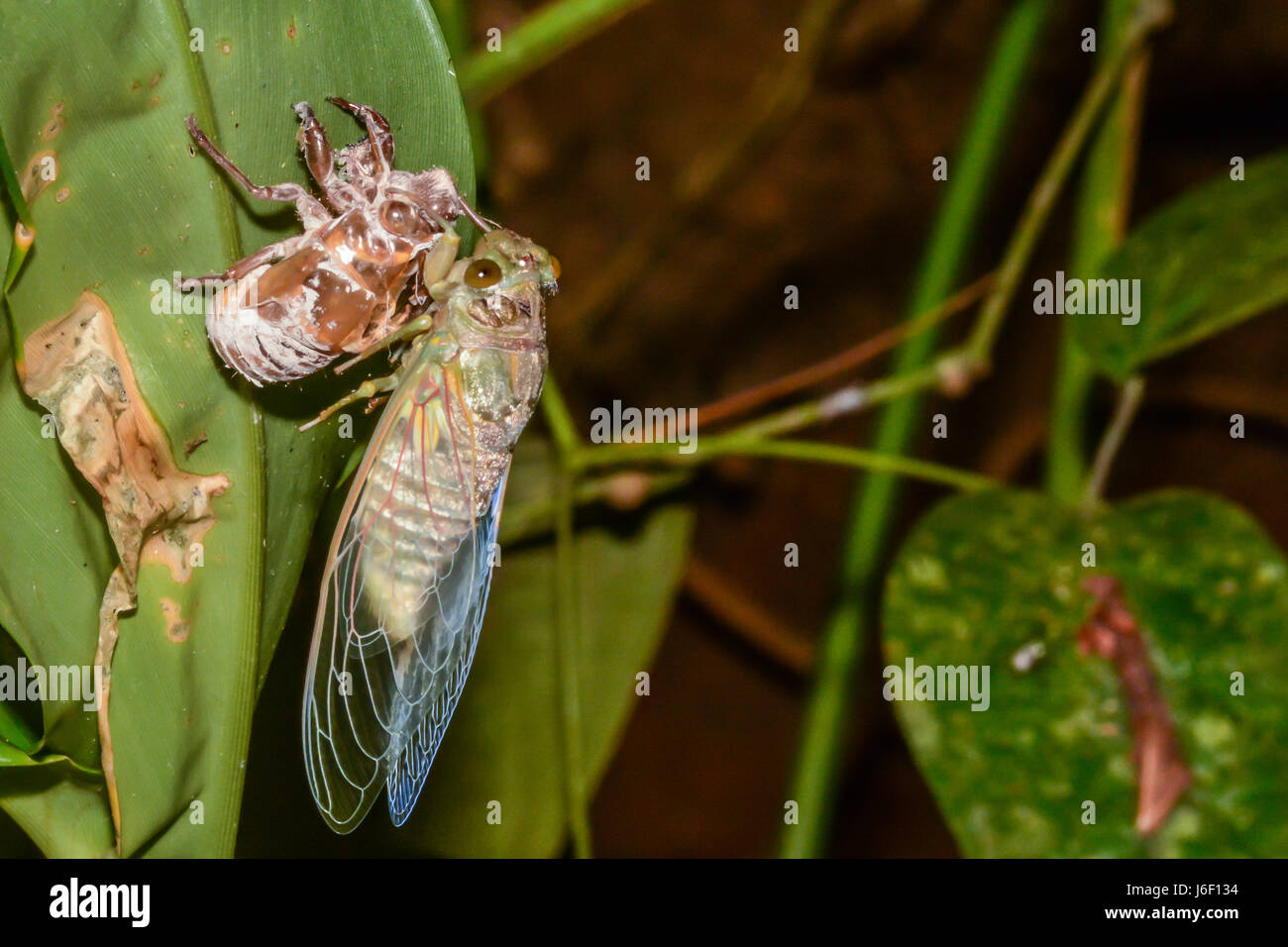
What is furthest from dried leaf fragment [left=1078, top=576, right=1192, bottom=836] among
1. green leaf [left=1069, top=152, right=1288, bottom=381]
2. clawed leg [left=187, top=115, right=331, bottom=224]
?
clawed leg [left=187, top=115, right=331, bottom=224]

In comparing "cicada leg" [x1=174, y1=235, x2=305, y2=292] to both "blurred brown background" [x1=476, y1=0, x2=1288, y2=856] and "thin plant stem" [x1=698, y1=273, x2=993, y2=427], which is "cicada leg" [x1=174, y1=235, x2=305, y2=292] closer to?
"thin plant stem" [x1=698, y1=273, x2=993, y2=427]

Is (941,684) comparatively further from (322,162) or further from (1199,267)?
(322,162)

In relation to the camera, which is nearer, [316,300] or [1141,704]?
[316,300]

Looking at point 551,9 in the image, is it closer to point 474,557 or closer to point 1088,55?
point 474,557

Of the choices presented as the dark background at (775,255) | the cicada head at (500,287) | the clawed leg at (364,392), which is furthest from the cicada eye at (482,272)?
the dark background at (775,255)

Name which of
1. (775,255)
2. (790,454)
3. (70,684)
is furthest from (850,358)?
(70,684)

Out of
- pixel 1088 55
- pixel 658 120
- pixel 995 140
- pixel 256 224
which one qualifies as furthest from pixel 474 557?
pixel 1088 55

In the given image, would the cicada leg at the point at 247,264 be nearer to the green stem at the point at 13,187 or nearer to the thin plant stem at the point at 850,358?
the green stem at the point at 13,187
